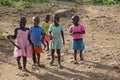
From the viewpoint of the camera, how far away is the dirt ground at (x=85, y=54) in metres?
7.87

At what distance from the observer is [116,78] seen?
303 inches

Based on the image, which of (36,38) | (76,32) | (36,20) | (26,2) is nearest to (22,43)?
(36,38)

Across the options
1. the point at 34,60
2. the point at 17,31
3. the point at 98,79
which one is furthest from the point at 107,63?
the point at 17,31

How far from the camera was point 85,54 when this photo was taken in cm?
972

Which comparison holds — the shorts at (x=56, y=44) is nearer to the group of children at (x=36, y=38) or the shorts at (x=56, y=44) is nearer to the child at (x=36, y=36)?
the group of children at (x=36, y=38)

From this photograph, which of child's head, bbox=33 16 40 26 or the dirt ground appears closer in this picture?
the dirt ground

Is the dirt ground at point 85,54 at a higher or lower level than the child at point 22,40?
lower

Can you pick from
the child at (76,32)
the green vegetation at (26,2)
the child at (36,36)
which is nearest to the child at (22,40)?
the child at (36,36)

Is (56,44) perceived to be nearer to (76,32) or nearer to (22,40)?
(76,32)

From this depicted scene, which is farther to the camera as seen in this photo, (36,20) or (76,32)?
(76,32)

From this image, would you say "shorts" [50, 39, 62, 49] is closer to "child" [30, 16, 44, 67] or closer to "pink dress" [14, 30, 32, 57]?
"child" [30, 16, 44, 67]

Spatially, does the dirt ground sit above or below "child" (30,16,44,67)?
below

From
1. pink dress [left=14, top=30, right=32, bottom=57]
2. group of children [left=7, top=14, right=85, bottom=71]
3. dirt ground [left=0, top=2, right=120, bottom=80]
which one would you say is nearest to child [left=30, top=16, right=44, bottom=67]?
group of children [left=7, top=14, right=85, bottom=71]

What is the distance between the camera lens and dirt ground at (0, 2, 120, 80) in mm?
7867
